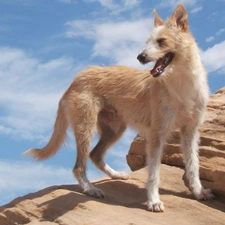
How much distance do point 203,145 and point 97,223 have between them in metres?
3.08

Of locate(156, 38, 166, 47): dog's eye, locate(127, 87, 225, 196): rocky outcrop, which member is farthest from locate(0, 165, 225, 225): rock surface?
locate(156, 38, 166, 47): dog's eye

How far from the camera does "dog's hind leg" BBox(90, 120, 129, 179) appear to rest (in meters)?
9.27

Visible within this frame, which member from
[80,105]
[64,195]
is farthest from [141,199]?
[80,105]

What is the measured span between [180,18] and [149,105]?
157 centimetres

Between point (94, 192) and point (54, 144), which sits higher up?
point (54, 144)

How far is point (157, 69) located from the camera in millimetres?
7598

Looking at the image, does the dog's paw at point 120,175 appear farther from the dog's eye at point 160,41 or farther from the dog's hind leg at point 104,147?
the dog's eye at point 160,41

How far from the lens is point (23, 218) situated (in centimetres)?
810

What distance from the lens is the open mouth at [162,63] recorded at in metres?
7.61

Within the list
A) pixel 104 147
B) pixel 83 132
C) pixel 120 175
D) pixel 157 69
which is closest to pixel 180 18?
pixel 157 69

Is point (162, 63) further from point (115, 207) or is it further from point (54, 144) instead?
point (54, 144)

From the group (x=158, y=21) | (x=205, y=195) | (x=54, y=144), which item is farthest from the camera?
(x=54, y=144)

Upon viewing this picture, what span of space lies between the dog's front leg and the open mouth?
3.46ft

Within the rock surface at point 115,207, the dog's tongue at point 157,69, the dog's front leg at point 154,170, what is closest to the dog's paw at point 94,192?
the rock surface at point 115,207
